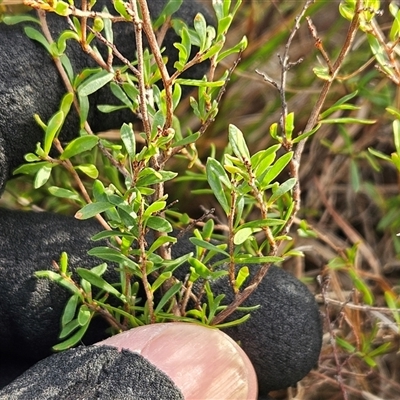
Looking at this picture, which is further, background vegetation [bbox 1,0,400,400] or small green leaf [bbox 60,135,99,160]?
background vegetation [bbox 1,0,400,400]

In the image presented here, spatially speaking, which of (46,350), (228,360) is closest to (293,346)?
(228,360)

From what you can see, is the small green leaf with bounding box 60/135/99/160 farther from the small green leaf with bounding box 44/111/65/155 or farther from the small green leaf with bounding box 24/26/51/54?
the small green leaf with bounding box 24/26/51/54

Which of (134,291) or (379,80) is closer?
(134,291)

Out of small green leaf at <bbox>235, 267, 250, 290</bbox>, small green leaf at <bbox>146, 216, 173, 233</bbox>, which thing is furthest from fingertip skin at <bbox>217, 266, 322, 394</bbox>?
small green leaf at <bbox>146, 216, 173, 233</bbox>

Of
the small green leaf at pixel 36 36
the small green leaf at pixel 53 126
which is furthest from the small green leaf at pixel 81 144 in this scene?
the small green leaf at pixel 36 36

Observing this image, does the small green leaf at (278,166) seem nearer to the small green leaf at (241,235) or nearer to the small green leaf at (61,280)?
the small green leaf at (241,235)

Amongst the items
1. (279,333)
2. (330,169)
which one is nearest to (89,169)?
(279,333)

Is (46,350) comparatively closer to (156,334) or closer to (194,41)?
(156,334)

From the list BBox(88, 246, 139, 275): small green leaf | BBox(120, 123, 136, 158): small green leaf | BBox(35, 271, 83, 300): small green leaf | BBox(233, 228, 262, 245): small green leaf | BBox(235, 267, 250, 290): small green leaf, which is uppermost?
BBox(120, 123, 136, 158): small green leaf
